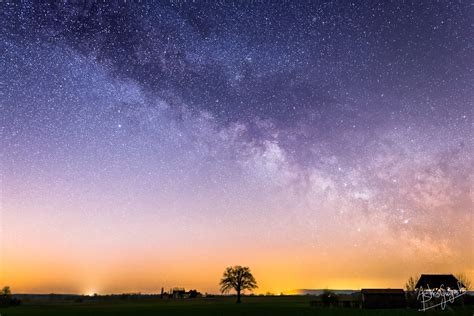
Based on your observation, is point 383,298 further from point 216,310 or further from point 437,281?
point 216,310

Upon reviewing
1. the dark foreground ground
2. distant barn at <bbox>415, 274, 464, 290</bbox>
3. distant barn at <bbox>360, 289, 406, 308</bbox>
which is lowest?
the dark foreground ground

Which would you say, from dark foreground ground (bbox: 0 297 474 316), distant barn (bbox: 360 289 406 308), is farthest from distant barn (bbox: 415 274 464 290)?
dark foreground ground (bbox: 0 297 474 316)

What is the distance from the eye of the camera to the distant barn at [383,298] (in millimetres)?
62537

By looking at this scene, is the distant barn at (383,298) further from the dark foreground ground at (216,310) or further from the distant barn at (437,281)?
the distant barn at (437,281)

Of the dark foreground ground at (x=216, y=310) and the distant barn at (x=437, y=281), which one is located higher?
the distant barn at (x=437, y=281)

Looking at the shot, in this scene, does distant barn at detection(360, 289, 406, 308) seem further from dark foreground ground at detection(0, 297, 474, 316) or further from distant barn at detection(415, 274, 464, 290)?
distant barn at detection(415, 274, 464, 290)

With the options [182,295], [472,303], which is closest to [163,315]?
[472,303]

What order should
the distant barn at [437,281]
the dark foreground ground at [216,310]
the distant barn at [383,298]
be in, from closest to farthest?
1. the dark foreground ground at [216,310]
2. the distant barn at [383,298]
3. the distant barn at [437,281]

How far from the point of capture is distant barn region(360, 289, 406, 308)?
6254 cm

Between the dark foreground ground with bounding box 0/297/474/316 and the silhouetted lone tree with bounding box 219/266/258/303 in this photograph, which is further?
the silhouetted lone tree with bounding box 219/266/258/303

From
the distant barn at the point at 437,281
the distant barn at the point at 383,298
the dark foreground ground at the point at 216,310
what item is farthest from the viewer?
the distant barn at the point at 437,281

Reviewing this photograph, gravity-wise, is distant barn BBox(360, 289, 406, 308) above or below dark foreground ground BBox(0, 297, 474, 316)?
above

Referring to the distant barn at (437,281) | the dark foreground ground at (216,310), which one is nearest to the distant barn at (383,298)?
the dark foreground ground at (216,310)

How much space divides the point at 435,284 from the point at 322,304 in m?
18.2
